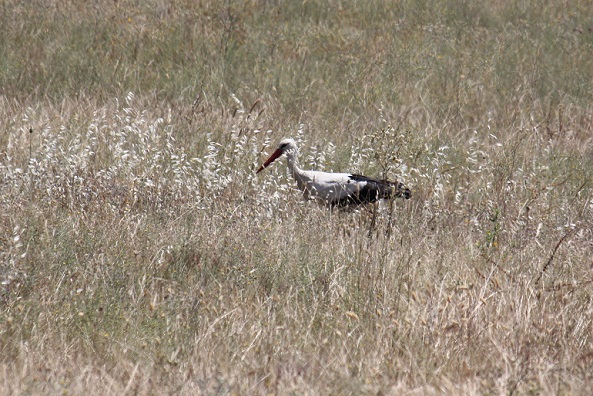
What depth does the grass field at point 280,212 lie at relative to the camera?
153 inches

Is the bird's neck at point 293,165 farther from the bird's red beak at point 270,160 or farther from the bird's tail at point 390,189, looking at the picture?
the bird's tail at point 390,189

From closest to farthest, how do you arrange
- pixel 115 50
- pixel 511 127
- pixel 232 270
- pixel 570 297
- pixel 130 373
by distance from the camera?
1. pixel 130 373
2. pixel 570 297
3. pixel 232 270
4. pixel 511 127
5. pixel 115 50

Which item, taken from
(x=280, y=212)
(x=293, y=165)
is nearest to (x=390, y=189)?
(x=280, y=212)

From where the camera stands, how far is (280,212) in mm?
6621

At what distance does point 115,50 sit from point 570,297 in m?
8.37

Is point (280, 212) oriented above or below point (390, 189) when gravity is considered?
below

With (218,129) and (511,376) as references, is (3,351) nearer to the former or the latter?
(511,376)

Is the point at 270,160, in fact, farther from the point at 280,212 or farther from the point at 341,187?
the point at 280,212

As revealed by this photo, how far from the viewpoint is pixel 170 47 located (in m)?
11.7

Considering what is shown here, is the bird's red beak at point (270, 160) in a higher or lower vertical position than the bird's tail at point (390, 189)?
lower

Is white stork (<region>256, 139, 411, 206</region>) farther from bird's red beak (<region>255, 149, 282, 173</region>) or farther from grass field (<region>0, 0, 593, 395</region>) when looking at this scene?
grass field (<region>0, 0, 593, 395</region>)

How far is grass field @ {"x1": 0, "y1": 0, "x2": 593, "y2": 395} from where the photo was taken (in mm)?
3893

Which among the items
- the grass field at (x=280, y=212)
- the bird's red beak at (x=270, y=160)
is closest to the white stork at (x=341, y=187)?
the bird's red beak at (x=270, y=160)

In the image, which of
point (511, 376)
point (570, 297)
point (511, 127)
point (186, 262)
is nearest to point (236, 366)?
point (511, 376)
